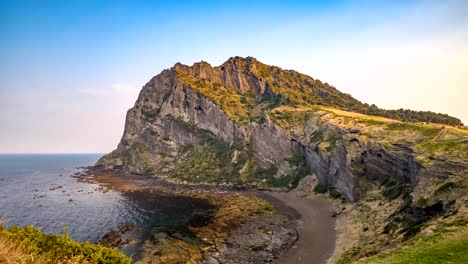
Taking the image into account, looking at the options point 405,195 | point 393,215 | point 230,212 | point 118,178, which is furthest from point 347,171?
point 118,178

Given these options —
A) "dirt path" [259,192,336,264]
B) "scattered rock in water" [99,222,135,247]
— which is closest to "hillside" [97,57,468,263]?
"dirt path" [259,192,336,264]

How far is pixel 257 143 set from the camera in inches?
5659

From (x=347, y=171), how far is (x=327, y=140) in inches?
1056

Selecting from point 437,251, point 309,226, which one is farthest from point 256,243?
point 437,251

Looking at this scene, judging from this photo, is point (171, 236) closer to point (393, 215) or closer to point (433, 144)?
point (393, 215)

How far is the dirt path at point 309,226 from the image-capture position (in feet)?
153

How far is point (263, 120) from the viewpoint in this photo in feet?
479

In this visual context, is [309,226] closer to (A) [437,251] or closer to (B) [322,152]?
(A) [437,251]

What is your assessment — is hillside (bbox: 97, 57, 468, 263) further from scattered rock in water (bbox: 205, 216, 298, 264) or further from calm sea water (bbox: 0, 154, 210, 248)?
calm sea water (bbox: 0, 154, 210, 248)

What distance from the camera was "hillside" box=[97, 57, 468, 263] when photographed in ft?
148

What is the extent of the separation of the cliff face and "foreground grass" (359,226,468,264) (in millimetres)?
33717

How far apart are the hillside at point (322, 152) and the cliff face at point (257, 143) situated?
508 millimetres

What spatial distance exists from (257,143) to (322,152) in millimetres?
46948

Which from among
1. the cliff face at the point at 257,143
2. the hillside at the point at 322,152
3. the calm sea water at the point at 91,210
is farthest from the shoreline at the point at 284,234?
the calm sea water at the point at 91,210
